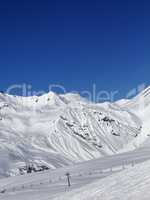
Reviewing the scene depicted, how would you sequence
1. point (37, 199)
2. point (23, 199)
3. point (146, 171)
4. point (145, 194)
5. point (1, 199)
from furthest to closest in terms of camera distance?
point (1, 199) < point (23, 199) < point (37, 199) < point (146, 171) < point (145, 194)

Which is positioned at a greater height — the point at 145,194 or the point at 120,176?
the point at 120,176

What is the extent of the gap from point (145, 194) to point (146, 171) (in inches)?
154

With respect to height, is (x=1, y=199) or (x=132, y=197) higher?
(x=1, y=199)

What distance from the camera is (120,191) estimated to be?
63.0 feet

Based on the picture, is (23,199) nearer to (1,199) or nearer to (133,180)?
(1,199)

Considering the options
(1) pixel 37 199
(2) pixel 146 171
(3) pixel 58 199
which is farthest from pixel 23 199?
(2) pixel 146 171

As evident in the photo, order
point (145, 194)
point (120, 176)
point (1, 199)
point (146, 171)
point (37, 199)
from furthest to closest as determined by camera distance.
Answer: point (1, 199), point (37, 199), point (120, 176), point (146, 171), point (145, 194)

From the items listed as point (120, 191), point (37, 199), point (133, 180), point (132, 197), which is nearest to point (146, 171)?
point (133, 180)

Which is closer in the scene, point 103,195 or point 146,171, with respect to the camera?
point 103,195

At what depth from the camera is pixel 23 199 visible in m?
30.5

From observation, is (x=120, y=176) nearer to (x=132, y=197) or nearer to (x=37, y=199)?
(x=132, y=197)

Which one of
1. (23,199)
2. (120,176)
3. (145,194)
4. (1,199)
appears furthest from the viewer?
(1,199)

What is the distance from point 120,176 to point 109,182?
0.93 meters

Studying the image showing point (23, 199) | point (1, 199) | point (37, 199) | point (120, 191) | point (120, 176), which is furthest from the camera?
point (1, 199)
